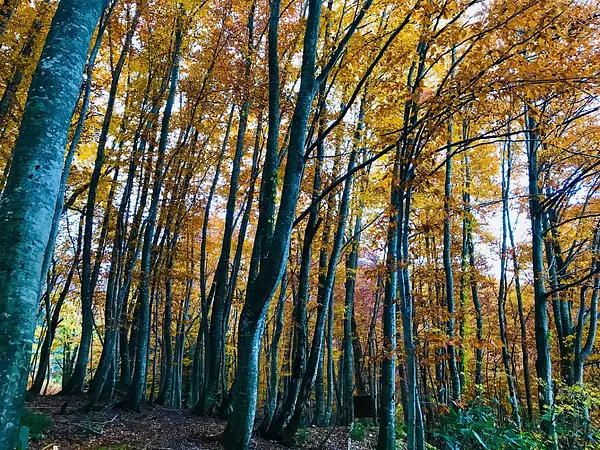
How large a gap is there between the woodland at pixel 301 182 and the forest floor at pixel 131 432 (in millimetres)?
96

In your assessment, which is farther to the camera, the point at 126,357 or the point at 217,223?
the point at 217,223

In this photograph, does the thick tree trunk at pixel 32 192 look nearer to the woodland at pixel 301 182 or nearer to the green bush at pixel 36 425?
the woodland at pixel 301 182

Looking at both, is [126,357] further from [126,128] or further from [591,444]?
[591,444]

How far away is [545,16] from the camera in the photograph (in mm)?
4098

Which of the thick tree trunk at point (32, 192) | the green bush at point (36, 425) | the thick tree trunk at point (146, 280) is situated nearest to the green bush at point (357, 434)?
the thick tree trunk at point (146, 280)

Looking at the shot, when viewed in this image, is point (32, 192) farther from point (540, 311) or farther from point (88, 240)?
point (540, 311)

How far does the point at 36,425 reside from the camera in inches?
207

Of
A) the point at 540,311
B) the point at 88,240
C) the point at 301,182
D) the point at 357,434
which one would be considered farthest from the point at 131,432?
the point at 540,311

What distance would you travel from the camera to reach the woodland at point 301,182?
156 inches

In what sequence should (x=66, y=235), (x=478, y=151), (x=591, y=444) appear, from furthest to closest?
(x=66, y=235)
(x=478, y=151)
(x=591, y=444)

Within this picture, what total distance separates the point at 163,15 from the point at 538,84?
7845 millimetres

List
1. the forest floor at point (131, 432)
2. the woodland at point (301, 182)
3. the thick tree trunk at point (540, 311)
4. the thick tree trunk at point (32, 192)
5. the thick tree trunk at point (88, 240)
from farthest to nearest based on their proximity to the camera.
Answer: the thick tree trunk at point (88, 240)
the thick tree trunk at point (540, 311)
the forest floor at point (131, 432)
the woodland at point (301, 182)
the thick tree trunk at point (32, 192)

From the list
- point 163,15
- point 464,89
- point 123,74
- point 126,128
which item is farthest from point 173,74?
point 464,89

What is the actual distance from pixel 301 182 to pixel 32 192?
5535 mm
